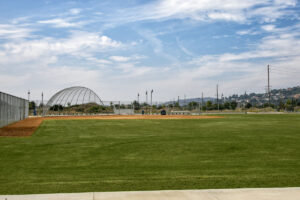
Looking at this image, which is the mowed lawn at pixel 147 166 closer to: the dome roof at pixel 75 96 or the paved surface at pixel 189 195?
the paved surface at pixel 189 195

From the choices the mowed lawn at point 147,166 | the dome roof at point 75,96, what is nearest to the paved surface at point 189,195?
the mowed lawn at point 147,166

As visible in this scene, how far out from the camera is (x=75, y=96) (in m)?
68.1

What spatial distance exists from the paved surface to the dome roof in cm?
6253

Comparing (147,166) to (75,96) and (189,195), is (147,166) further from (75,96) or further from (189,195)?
(75,96)

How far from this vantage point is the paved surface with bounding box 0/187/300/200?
4714mm

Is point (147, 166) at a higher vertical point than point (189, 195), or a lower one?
lower

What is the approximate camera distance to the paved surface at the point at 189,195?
4.71m

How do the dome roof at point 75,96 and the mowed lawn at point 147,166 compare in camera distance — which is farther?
the dome roof at point 75,96

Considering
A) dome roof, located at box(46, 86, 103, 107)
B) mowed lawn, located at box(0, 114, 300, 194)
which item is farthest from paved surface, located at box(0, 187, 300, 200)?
dome roof, located at box(46, 86, 103, 107)

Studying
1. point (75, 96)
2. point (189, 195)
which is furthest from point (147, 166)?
point (75, 96)

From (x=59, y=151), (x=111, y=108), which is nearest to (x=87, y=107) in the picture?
(x=111, y=108)

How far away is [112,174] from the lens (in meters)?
6.96

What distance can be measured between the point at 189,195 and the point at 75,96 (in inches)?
2591

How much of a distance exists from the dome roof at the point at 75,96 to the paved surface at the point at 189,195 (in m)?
62.5
